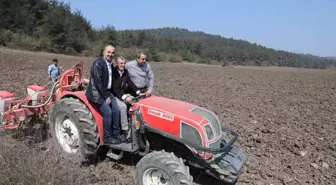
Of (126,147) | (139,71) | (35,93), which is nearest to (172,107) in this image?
(126,147)

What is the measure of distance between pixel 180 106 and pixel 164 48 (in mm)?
53213

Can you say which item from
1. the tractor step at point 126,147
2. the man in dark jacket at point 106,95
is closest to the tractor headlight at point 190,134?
the tractor step at point 126,147

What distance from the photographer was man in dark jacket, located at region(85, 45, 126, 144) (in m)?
4.58

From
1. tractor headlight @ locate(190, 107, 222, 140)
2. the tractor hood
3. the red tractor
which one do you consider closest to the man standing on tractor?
the red tractor

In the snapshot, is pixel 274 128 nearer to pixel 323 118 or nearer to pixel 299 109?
pixel 323 118

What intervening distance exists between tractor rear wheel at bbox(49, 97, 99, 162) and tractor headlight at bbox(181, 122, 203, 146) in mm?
1356

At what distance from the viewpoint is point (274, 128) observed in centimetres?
762

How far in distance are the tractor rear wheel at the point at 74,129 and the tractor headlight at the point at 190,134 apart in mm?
1356

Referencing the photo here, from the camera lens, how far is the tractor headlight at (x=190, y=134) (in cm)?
405

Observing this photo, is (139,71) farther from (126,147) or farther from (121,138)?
(126,147)

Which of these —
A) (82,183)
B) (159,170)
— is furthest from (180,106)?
(82,183)

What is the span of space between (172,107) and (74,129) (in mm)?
1679

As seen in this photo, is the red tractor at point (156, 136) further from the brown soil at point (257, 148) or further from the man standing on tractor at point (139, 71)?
the man standing on tractor at point (139, 71)

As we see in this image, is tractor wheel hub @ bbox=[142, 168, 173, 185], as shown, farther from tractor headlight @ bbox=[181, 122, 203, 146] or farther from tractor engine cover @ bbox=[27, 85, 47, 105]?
tractor engine cover @ bbox=[27, 85, 47, 105]
